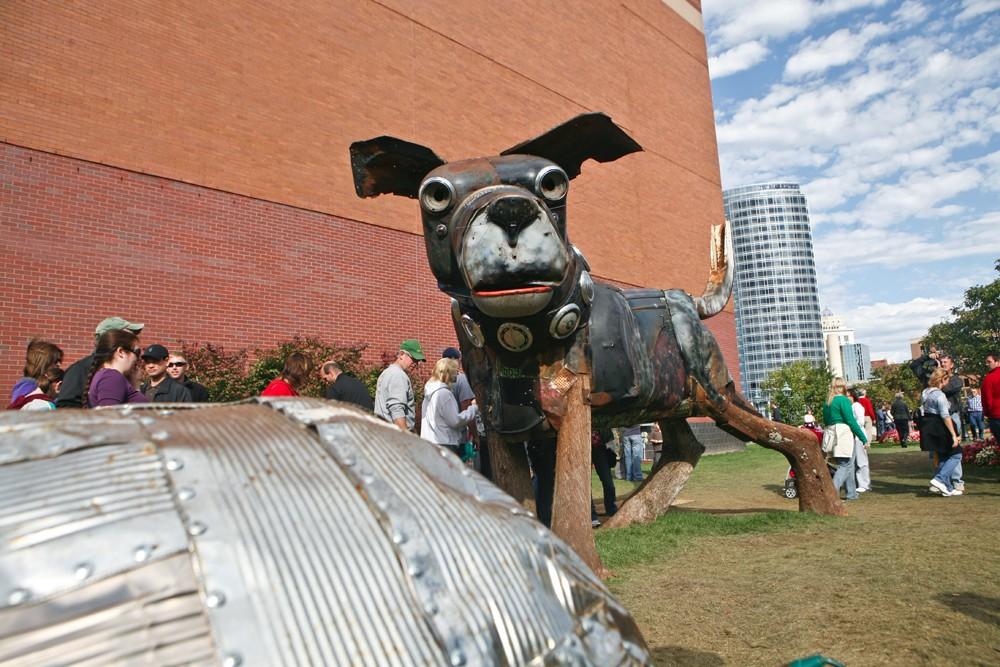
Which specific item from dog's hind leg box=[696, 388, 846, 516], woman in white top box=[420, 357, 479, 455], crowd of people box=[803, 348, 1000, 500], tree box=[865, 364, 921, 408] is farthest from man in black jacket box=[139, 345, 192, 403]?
tree box=[865, 364, 921, 408]

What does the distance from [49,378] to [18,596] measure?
17.3 feet

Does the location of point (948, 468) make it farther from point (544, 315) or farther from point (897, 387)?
point (897, 387)

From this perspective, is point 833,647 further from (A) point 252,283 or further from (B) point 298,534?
(A) point 252,283

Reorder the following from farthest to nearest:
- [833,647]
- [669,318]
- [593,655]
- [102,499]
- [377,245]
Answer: [377,245]
[669,318]
[833,647]
[593,655]
[102,499]

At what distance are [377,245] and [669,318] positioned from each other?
9.83 m

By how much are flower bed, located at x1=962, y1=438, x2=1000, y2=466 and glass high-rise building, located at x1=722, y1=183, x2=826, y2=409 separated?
362 ft

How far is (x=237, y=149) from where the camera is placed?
1202 cm

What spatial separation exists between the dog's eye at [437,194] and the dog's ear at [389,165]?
0.47 metres

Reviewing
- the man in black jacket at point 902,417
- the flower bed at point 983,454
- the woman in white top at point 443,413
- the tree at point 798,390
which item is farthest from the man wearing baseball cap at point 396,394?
the tree at point 798,390

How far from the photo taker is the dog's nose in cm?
298

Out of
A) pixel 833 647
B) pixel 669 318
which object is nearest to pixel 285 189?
pixel 669 318

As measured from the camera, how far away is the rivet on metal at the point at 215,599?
0.92 metres

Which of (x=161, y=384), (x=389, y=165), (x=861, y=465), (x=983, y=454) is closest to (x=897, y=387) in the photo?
(x=983, y=454)

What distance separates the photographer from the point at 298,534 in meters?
1.03
